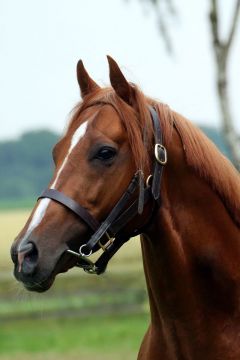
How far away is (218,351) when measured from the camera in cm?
464

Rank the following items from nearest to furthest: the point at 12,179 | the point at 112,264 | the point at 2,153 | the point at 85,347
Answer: the point at 85,347 < the point at 112,264 < the point at 2,153 < the point at 12,179

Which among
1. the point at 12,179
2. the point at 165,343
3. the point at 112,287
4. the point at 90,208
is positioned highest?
the point at 90,208

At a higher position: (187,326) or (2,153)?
(187,326)

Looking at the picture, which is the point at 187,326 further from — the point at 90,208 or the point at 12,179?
the point at 12,179

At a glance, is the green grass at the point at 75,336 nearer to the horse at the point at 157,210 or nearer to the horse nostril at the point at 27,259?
the horse at the point at 157,210

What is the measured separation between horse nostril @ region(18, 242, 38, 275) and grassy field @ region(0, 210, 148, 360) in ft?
26.7

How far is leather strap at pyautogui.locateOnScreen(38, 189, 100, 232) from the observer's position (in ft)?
14.5

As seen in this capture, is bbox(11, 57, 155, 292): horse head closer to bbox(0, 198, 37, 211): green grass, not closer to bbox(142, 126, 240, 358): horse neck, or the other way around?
bbox(142, 126, 240, 358): horse neck

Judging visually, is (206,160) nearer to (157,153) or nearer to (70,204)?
(157,153)

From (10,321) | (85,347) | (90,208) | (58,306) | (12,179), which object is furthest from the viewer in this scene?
(12,179)

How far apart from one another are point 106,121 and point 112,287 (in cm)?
1543

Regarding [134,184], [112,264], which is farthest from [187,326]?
[112,264]

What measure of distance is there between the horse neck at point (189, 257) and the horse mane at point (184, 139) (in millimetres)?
44

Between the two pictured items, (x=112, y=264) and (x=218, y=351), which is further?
(x=112, y=264)
